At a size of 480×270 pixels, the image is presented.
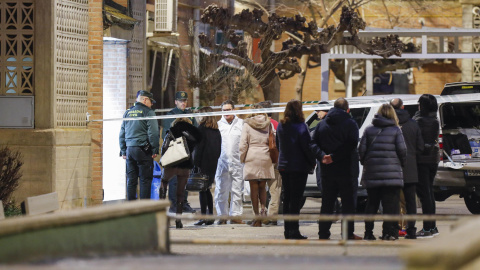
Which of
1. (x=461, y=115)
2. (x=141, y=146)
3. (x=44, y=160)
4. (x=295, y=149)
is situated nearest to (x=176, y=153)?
(x=141, y=146)

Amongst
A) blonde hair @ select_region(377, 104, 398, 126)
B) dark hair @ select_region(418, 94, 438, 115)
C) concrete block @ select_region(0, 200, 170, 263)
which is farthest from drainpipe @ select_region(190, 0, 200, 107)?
concrete block @ select_region(0, 200, 170, 263)

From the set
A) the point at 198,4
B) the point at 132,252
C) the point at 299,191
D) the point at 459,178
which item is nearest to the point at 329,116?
the point at 299,191

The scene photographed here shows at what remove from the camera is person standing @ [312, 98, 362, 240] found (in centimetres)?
1277

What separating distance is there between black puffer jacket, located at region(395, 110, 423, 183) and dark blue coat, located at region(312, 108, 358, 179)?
0.91 meters

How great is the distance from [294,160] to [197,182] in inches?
104

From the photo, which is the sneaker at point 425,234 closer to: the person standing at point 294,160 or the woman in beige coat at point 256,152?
the person standing at point 294,160

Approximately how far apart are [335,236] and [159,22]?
42.7ft

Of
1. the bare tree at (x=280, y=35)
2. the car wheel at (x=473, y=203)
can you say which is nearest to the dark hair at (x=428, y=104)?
the car wheel at (x=473, y=203)

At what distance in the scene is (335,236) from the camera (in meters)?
13.9

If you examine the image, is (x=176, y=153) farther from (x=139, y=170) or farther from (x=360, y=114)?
(x=360, y=114)

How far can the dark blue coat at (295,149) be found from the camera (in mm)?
13117

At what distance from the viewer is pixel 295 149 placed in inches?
520

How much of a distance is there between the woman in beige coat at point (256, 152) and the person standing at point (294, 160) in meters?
1.69

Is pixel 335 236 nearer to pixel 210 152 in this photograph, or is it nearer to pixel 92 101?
pixel 210 152
